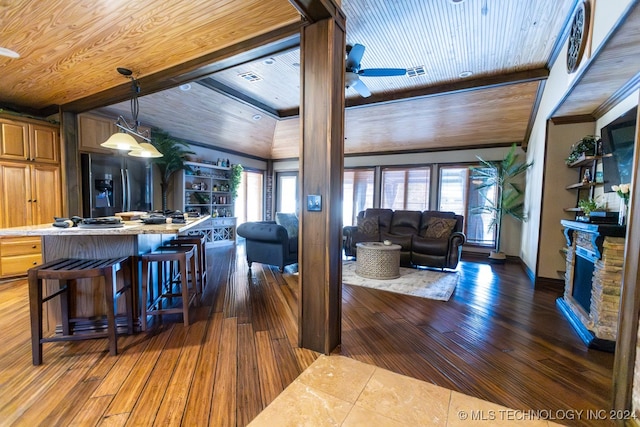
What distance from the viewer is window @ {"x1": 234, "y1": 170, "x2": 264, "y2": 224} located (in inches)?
297

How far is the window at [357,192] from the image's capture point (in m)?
→ 7.29

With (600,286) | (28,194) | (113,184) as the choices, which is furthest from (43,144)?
(600,286)

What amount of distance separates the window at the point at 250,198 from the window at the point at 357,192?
2685mm

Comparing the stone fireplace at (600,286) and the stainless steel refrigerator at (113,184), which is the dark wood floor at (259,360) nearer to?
the stone fireplace at (600,286)

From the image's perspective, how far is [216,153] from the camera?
684 centimetres

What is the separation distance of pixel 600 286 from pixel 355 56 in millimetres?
3104

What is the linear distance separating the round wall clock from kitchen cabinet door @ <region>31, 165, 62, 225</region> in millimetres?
6477

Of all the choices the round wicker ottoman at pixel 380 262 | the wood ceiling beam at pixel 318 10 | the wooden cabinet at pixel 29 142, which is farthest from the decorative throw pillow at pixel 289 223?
the wooden cabinet at pixel 29 142

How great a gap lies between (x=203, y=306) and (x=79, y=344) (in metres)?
1.03

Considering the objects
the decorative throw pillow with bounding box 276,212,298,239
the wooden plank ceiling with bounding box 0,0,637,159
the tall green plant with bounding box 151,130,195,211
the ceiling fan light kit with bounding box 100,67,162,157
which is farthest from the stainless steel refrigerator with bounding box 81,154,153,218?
the decorative throw pillow with bounding box 276,212,298,239

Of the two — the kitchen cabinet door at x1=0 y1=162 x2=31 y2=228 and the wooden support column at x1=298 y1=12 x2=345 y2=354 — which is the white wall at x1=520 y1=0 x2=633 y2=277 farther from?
the kitchen cabinet door at x1=0 y1=162 x2=31 y2=228

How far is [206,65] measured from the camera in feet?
8.74

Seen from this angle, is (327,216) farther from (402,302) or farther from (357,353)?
(402,302)

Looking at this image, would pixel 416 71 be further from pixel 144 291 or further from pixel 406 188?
pixel 144 291
